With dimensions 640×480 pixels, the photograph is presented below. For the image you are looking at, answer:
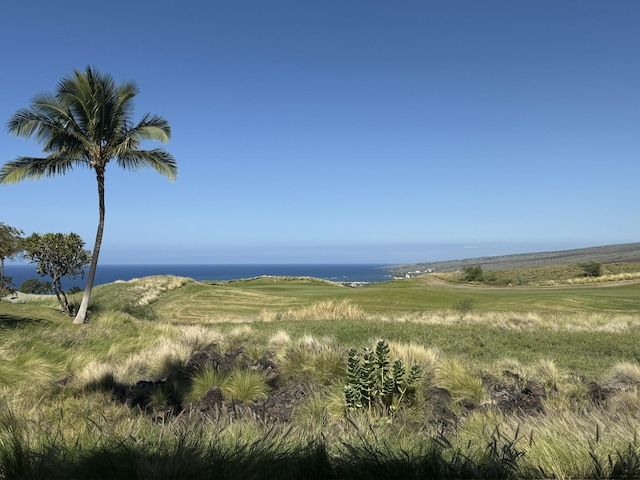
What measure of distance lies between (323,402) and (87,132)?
662 inches

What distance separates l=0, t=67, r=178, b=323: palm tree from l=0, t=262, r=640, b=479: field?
22.9 ft

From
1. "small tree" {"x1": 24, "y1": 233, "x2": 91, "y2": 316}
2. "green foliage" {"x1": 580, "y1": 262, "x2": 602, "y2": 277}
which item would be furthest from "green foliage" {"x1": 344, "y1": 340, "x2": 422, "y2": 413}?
"green foliage" {"x1": 580, "y1": 262, "x2": 602, "y2": 277}

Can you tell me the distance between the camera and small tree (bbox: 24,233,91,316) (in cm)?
1964

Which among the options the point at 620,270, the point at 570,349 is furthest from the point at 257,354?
the point at 620,270

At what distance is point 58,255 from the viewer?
20.3 m

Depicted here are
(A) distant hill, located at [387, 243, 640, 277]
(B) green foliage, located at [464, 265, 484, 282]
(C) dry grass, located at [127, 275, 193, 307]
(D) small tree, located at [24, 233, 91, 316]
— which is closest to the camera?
(D) small tree, located at [24, 233, 91, 316]

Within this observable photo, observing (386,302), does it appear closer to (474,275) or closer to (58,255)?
(58,255)

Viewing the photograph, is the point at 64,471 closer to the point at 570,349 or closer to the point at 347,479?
the point at 347,479

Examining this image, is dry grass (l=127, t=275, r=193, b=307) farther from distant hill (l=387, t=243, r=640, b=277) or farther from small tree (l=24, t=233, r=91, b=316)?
distant hill (l=387, t=243, r=640, b=277)

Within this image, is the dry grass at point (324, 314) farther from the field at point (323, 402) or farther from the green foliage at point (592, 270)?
the green foliage at point (592, 270)

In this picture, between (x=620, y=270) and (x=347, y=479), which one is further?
(x=620, y=270)

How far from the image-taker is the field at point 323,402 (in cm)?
304

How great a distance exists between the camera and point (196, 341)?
34.0ft

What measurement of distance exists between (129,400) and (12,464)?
9.96ft
